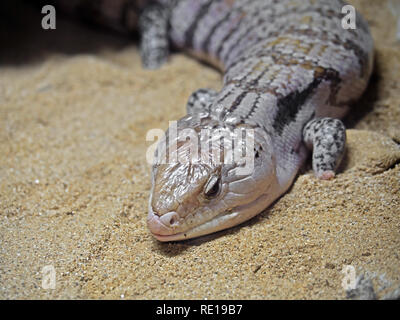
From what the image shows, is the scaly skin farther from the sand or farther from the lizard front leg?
the sand

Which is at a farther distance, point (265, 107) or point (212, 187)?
point (265, 107)

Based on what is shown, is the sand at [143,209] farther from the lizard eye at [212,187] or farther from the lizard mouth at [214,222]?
the lizard eye at [212,187]

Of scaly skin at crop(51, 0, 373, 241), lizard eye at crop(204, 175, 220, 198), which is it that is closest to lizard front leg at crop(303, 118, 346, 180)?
scaly skin at crop(51, 0, 373, 241)

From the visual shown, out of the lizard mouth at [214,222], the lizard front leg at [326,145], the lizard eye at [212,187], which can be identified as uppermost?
the lizard front leg at [326,145]

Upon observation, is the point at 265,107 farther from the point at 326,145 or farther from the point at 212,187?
the point at 212,187

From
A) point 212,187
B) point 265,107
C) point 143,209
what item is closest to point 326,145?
point 265,107

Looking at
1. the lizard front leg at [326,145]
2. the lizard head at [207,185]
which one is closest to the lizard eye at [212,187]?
the lizard head at [207,185]
